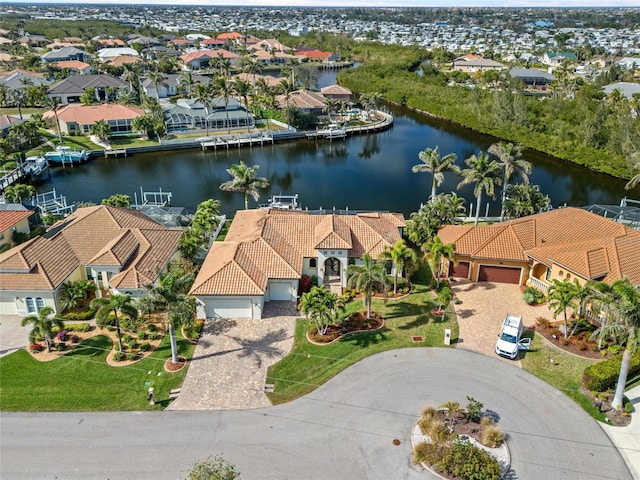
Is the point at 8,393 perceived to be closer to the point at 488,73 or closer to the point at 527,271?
the point at 527,271

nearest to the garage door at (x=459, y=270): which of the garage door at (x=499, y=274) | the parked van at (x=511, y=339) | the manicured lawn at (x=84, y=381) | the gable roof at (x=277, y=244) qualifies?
the garage door at (x=499, y=274)

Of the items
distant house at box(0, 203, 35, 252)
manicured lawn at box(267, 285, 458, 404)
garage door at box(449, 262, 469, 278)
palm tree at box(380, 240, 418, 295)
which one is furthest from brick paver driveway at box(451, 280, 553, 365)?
distant house at box(0, 203, 35, 252)

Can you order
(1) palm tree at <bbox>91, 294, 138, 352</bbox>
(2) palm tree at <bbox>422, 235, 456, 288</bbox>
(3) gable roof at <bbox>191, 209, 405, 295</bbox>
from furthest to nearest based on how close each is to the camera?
(2) palm tree at <bbox>422, 235, 456, 288</bbox> → (3) gable roof at <bbox>191, 209, 405, 295</bbox> → (1) palm tree at <bbox>91, 294, 138, 352</bbox>

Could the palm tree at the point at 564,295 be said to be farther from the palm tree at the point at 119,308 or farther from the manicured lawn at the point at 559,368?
the palm tree at the point at 119,308

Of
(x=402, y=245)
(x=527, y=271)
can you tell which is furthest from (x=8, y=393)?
(x=527, y=271)

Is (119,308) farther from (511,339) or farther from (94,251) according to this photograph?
(511,339)

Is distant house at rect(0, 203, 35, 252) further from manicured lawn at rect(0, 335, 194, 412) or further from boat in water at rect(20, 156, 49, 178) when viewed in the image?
boat in water at rect(20, 156, 49, 178)
